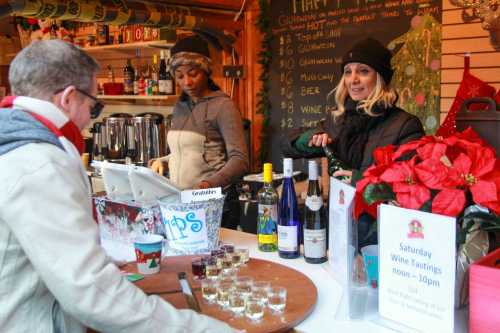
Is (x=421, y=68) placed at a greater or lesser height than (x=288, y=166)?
greater

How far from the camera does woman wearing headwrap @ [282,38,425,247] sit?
Answer: 7.22 ft

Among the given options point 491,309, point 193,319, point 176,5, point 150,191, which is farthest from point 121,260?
point 176,5

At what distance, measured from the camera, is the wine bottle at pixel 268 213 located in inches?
72.6

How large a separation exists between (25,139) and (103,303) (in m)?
0.37

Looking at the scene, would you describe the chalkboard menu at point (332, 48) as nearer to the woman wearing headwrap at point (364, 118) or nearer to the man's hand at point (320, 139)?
the woman wearing headwrap at point (364, 118)

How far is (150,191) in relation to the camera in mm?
1928

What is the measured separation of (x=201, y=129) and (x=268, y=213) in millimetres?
990

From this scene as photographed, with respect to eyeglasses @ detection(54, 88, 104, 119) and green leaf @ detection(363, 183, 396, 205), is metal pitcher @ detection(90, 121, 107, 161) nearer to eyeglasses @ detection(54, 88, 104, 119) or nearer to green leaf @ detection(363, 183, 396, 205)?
eyeglasses @ detection(54, 88, 104, 119)

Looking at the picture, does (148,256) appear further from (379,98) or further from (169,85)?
(169,85)

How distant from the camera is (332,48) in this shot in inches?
157

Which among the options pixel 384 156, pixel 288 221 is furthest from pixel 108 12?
pixel 384 156

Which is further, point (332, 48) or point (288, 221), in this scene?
point (332, 48)

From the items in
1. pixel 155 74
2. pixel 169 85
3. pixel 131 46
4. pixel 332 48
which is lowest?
pixel 169 85

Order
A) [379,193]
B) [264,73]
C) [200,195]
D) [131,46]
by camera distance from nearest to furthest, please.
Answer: [379,193] < [200,195] < [264,73] < [131,46]
